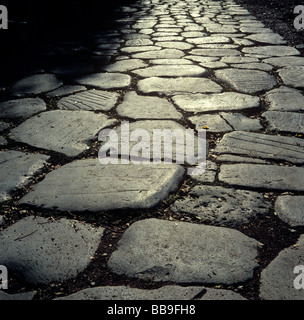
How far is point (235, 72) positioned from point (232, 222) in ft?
7.12

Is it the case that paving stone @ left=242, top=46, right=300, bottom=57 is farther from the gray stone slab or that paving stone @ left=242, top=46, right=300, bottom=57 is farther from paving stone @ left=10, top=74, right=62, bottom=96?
the gray stone slab

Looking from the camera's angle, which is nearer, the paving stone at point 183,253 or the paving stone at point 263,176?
the paving stone at point 183,253

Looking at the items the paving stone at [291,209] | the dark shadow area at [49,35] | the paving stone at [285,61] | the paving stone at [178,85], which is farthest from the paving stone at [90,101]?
the paving stone at [285,61]

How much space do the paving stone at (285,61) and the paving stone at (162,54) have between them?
1023 mm

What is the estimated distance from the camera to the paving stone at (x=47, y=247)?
116 cm

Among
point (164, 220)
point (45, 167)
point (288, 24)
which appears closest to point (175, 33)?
point (288, 24)

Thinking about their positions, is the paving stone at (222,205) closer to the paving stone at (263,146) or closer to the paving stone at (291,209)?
the paving stone at (291,209)

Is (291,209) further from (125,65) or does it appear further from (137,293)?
(125,65)

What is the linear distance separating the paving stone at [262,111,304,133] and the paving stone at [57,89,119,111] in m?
1.20

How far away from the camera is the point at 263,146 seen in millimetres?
1925

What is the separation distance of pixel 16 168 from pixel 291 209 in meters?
1.45

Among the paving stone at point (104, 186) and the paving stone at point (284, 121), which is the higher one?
the paving stone at point (284, 121)

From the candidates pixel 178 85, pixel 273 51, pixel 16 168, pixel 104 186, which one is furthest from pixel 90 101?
pixel 273 51
